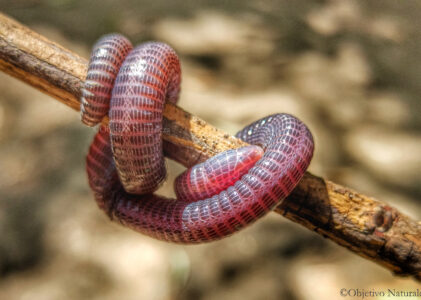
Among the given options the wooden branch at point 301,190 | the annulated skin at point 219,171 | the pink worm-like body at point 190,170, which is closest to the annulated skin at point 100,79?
the pink worm-like body at point 190,170

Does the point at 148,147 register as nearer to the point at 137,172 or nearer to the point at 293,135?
the point at 137,172

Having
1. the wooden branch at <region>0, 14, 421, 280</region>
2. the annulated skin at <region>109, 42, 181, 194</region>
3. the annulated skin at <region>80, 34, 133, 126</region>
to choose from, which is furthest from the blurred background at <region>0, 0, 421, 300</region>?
the annulated skin at <region>80, 34, 133, 126</region>

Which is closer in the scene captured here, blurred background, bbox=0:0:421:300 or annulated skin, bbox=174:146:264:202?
annulated skin, bbox=174:146:264:202

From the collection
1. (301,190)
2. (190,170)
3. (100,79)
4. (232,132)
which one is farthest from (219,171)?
(232,132)

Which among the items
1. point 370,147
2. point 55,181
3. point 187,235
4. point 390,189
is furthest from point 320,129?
point 55,181

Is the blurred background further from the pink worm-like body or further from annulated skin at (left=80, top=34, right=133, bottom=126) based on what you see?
annulated skin at (left=80, top=34, right=133, bottom=126)

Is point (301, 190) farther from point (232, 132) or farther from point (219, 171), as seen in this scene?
point (232, 132)
